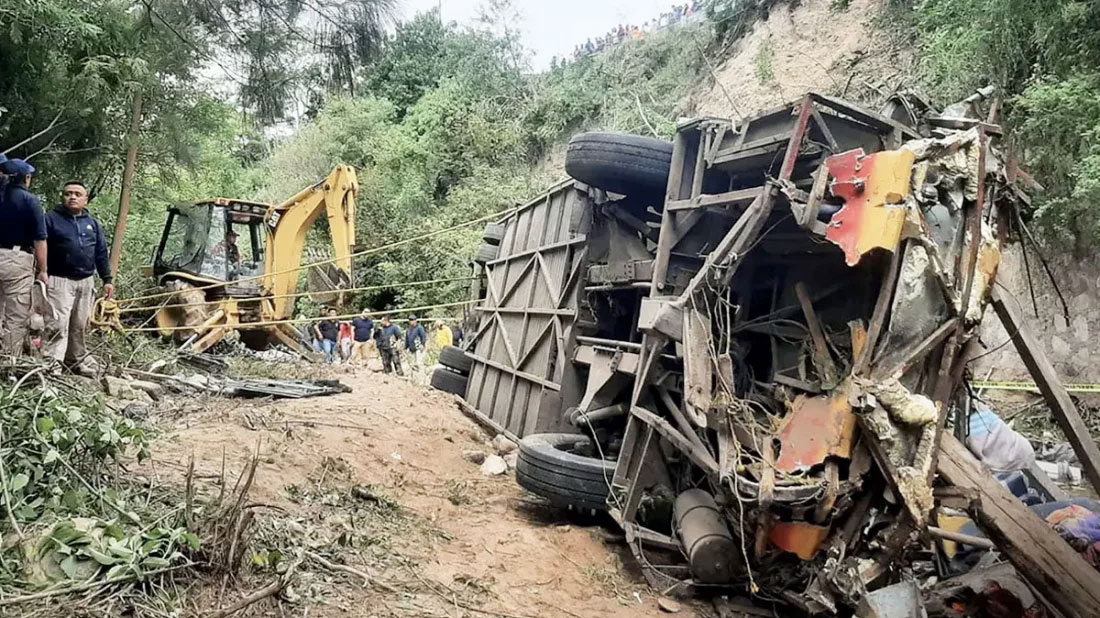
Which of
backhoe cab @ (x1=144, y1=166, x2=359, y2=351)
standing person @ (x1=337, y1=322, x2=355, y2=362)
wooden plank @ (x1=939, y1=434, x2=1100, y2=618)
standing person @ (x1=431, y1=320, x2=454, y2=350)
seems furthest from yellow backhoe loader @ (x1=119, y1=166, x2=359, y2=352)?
wooden plank @ (x1=939, y1=434, x2=1100, y2=618)

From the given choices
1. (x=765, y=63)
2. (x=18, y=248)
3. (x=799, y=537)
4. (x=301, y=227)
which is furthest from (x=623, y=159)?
(x=765, y=63)

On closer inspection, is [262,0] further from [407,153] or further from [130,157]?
[407,153]

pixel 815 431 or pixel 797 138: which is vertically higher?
pixel 797 138

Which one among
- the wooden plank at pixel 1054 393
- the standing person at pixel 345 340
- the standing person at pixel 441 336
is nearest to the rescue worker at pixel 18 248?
the wooden plank at pixel 1054 393

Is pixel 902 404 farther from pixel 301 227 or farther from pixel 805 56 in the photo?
pixel 805 56

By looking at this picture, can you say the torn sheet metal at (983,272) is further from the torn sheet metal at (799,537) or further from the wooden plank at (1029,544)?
the torn sheet metal at (799,537)

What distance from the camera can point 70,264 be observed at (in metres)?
5.85

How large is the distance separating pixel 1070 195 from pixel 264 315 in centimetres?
1125

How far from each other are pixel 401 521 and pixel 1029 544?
3673 millimetres

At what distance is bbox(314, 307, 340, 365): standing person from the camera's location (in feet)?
48.7

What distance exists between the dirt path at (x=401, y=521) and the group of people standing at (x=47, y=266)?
111cm

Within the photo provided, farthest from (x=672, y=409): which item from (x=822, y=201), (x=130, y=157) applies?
(x=130, y=157)

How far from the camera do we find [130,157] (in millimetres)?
9227

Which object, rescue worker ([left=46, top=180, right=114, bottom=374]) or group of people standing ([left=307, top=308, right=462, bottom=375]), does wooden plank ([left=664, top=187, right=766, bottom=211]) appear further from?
group of people standing ([left=307, top=308, right=462, bottom=375])
